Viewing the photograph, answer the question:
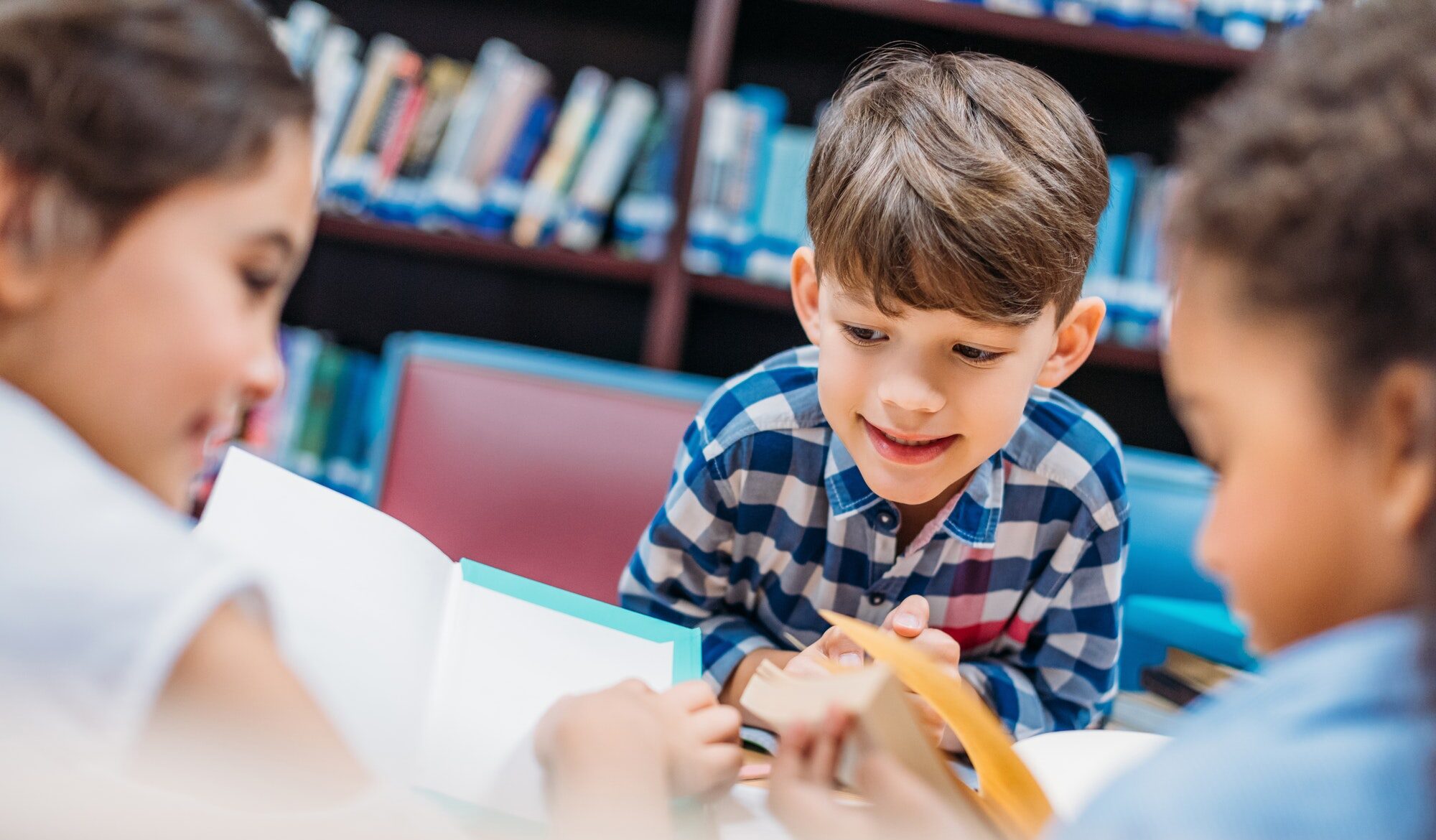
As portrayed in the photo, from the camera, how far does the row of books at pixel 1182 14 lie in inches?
69.9

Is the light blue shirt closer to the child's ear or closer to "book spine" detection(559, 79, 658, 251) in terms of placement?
the child's ear

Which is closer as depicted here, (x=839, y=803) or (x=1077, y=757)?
(x=839, y=803)

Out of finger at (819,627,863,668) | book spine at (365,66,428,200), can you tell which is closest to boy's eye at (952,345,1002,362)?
finger at (819,627,863,668)

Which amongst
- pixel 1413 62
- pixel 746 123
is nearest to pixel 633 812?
pixel 1413 62

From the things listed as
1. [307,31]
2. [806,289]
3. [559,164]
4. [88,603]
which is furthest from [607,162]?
[88,603]

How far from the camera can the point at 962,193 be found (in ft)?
2.50

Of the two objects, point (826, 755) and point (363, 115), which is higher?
point (363, 115)

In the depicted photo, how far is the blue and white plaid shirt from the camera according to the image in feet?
3.00

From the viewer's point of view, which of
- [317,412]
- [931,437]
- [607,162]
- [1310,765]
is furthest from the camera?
[317,412]

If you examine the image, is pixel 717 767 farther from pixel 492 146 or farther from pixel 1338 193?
pixel 492 146

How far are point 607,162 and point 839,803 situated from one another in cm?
157

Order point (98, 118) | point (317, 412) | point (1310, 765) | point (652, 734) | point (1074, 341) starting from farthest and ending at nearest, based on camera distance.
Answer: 1. point (317, 412)
2. point (1074, 341)
3. point (652, 734)
4. point (98, 118)
5. point (1310, 765)

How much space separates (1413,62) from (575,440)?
3.32 feet

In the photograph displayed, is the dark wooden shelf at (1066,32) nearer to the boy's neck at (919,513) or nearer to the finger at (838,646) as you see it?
the boy's neck at (919,513)
